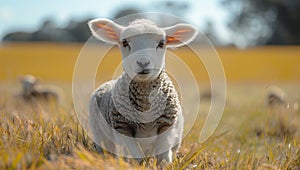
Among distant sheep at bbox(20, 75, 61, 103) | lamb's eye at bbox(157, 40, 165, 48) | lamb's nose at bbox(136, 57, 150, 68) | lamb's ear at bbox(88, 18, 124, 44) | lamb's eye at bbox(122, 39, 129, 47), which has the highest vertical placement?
lamb's ear at bbox(88, 18, 124, 44)

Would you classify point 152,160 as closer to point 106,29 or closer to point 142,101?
point 142,101

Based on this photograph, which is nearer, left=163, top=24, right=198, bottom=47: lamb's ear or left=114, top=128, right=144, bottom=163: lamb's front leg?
left=114, top=128, right=144, bottom=163: lamb's front leg

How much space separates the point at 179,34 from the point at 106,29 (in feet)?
2.22

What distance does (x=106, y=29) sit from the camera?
358 cm

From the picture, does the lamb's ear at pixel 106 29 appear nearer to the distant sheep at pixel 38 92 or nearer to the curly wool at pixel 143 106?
the curly wool at pixel 143 106

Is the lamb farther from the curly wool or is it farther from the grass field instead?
the grass field

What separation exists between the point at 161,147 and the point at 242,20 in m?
41.9

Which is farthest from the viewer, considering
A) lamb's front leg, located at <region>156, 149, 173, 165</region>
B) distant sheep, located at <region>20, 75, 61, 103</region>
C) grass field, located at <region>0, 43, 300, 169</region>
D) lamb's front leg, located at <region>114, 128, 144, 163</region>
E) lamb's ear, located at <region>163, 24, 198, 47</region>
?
distant sheep, located at <region>20, 75, 61, 103</region>

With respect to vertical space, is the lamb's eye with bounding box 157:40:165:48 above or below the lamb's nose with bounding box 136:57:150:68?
above

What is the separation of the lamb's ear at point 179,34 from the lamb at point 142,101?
0.11m

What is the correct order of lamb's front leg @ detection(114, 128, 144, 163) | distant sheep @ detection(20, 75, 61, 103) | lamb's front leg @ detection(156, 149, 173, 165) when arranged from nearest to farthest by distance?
lamb's front leg @ detection(114, 128, 144, 163) → lamb's front leg @ detection(156, 149, 173, 165) → distant sheep @ detection(20, 75, 61, 103)

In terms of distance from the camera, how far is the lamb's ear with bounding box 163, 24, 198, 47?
361 centimetres

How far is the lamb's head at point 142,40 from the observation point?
317 centimetres

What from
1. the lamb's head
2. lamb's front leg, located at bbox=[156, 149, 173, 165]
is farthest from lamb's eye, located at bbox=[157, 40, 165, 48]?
lamb's front leg, located at bbox=[156, 149, 173, 165]
